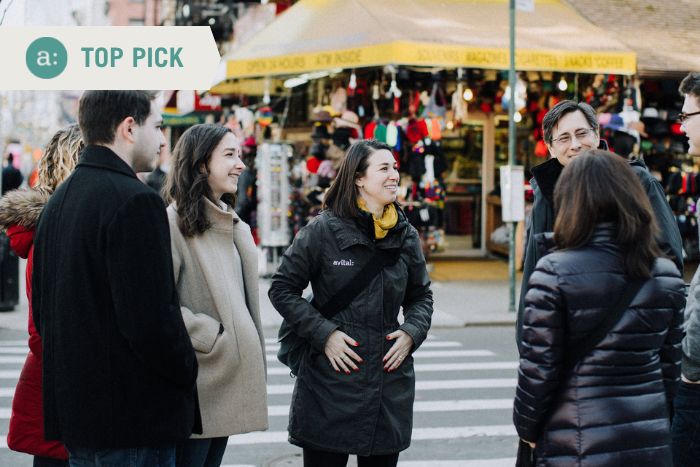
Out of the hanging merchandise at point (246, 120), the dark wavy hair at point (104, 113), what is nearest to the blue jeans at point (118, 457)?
the dark wavy hair at point (104, 113)

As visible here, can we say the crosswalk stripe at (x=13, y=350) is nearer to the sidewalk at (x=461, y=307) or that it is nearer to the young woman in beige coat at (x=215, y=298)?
the sidewalk at (x=461, y=307)

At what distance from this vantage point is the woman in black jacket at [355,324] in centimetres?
423

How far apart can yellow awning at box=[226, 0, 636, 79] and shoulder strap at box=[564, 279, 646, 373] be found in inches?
465

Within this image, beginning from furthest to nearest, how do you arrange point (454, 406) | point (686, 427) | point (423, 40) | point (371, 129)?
point (371, 129)
point (423, 40)
point (454, 406)
point (686, 427)

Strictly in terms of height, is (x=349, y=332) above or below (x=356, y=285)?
below

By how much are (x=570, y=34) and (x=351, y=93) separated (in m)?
4.14

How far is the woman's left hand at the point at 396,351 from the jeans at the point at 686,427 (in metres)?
1.25

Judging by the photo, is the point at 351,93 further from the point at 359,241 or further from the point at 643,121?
the point at 359,241

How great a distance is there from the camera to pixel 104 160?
314cm

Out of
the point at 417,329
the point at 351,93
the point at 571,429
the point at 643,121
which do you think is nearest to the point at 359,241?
the point at 417,329

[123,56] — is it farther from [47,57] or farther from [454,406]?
Result: [454,406]

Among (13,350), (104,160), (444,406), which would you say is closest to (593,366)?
(104,160)

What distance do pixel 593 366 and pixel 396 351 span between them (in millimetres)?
1181

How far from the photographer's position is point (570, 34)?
665 inches
